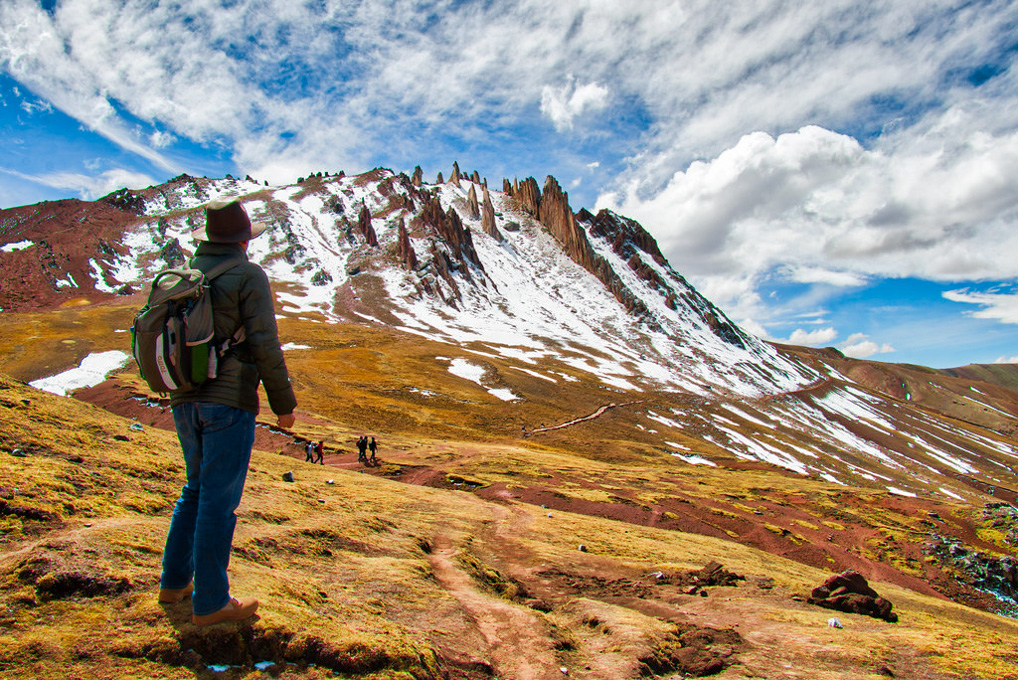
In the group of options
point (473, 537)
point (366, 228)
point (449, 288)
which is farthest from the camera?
point (366, 228)

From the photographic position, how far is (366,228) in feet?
545

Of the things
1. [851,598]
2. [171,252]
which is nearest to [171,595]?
[851,598]

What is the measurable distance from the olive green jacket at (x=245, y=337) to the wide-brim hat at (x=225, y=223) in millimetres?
78

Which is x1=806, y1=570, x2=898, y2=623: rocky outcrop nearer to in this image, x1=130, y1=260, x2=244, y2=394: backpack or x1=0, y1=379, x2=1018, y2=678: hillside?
x1=0, y1=379, x2=1018, y2=678: hillside

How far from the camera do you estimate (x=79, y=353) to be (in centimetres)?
5197

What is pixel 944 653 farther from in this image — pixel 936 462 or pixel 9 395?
pixel 936 462

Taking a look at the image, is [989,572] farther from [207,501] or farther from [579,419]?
[579,419]

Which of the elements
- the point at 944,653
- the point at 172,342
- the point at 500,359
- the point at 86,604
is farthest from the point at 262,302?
the point at 500,359

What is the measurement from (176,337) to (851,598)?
13.5 m

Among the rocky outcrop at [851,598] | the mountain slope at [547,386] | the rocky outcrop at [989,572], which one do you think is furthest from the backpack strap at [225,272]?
the rocky outcrop at [989,572]

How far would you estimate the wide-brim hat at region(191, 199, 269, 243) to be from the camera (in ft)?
15.1

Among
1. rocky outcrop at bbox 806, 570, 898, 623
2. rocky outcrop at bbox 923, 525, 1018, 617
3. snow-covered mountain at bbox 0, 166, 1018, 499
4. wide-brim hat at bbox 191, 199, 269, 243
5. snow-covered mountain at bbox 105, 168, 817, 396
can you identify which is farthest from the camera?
→ snow-covered mountain at bbox 105, 168, 817, 396

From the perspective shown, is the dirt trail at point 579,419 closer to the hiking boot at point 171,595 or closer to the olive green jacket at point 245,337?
the hiking boot at point 171,595

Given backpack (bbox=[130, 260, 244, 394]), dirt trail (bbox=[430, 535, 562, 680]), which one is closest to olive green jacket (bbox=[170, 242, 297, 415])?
backpack (bbox=[130, 260, 244, 394])
